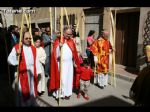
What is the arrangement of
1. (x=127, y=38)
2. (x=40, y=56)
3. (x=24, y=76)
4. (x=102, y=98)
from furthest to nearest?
(x=127, y=38) → (x=102, y=98) → (x=40, y=56) → (x=24, y=76)

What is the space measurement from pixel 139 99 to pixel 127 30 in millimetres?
7546

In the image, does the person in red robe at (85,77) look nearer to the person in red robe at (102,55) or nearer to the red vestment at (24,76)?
the person in red robe at (102,55)

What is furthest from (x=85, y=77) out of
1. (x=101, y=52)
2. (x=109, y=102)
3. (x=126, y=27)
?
(x=126, y=27)

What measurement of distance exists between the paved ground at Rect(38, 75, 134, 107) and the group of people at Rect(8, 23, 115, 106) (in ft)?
0.57

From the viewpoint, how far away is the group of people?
6250mm

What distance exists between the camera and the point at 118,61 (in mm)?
12625

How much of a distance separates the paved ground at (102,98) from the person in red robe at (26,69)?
113 centimetres

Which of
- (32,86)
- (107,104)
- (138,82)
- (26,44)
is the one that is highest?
(26,44)

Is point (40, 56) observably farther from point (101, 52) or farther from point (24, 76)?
point (101, 52)

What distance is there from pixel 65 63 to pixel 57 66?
8.5 inches

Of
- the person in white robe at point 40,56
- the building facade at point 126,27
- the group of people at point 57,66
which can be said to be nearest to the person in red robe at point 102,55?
the group of people at point 57,66

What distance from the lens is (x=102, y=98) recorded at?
816 cm

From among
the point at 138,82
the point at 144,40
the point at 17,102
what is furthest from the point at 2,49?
the point at 138,82
